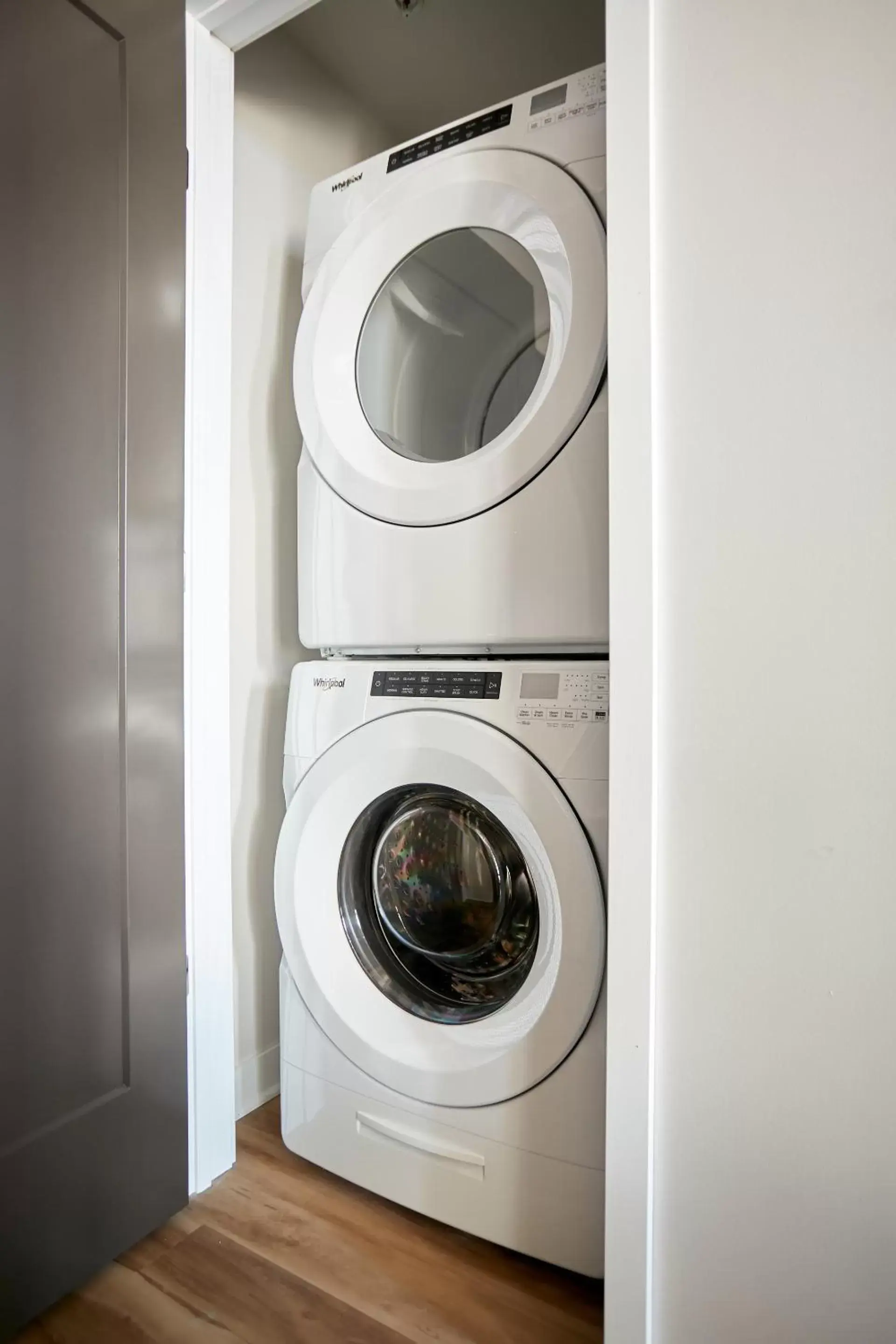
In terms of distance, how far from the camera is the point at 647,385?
80 centimetres

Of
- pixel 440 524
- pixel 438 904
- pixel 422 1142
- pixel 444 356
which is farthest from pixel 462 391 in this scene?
pixel 422 1142

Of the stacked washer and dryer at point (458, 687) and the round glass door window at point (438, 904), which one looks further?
the round glass door window at point (438, 904)

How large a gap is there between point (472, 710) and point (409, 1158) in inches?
28.0

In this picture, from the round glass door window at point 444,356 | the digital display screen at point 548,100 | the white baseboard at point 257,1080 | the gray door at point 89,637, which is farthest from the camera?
the white baseboard at point 257,1080

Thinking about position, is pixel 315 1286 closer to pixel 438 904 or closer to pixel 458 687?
pixel 438 904

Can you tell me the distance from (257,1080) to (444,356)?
1430 millimetres

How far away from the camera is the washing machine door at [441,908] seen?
3.29 feet

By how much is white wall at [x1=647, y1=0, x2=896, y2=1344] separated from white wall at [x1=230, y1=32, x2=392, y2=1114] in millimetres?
903

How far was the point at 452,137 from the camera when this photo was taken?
1.18 meters

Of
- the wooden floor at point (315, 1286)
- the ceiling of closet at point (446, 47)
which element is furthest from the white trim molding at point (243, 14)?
the wooden floor at point (315, 1286)

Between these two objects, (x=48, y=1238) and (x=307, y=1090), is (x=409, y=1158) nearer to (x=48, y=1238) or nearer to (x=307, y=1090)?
(x=307, y=1090)

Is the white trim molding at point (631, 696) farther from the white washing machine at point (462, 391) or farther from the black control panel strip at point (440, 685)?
the black control panel strip at point (440, 685)

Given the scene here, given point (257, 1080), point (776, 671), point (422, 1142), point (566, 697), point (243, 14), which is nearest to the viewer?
point (776, 671)

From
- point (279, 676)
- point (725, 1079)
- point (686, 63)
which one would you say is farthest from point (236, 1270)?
point (686, 63)
